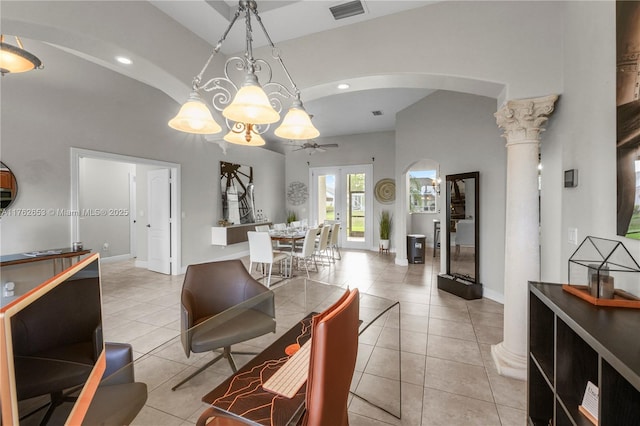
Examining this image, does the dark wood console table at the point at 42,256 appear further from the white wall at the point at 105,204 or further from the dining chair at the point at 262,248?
the white wall at the point at 105,204

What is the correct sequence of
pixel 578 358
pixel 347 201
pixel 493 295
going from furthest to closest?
pixel 347 201 < pixel 493 295 < pixel 578 358

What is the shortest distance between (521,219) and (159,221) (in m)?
5.84

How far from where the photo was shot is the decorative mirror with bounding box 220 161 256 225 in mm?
6407

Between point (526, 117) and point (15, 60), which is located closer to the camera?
point (15, 60)

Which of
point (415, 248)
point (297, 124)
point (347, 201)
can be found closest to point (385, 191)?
point (347, 201)

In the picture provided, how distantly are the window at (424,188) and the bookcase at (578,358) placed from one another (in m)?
6.77

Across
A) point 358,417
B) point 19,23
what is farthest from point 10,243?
point 358,417

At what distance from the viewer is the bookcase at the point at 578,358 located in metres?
0.92

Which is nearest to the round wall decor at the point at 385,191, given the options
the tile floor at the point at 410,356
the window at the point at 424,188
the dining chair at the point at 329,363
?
the window at the point at 424,188

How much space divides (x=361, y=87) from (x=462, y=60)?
1.02 metres

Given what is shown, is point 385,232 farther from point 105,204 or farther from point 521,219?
point 105,204

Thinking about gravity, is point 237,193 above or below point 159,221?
above

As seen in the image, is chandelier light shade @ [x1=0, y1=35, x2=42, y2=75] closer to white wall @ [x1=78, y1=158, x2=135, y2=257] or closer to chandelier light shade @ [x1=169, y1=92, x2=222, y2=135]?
chandelier light shade @ [x1=169, y1=92, x2=222, y2=135]

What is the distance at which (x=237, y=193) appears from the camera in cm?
677
